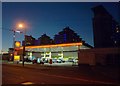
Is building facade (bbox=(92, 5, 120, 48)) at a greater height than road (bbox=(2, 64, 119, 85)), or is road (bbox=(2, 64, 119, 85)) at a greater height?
building facade (bbox=(92, 5, 120, 48))

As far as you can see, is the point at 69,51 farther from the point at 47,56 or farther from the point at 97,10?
the point at 97,10

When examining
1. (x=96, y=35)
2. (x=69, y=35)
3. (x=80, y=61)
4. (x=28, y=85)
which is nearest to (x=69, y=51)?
(x=80, y=61)

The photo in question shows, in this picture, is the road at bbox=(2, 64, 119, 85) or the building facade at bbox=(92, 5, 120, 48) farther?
the building facade at bbox=(92, 5, 120, 48)

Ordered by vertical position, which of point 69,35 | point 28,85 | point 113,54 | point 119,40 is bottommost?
point 28,85

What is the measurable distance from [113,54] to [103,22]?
→ 7200cm

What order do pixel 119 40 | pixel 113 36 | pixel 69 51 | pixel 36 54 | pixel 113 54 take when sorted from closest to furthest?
pixel 113 54 → pixel 69 51 → pixel 36 54 → pixel 119 40 → pixel 113 36

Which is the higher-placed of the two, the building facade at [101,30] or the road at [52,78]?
the building facade at [101,30]

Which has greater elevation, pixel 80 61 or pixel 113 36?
pixel 113 36

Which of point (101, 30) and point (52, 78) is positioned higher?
point (101, 30)

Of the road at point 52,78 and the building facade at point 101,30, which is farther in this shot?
the building facade at point 101,30

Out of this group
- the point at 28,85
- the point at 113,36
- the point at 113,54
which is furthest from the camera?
the point at 113,36

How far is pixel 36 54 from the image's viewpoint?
7238 cm

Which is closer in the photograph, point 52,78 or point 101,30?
point 52,78

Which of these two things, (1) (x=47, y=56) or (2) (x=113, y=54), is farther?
(1) (x=47, y=56)
